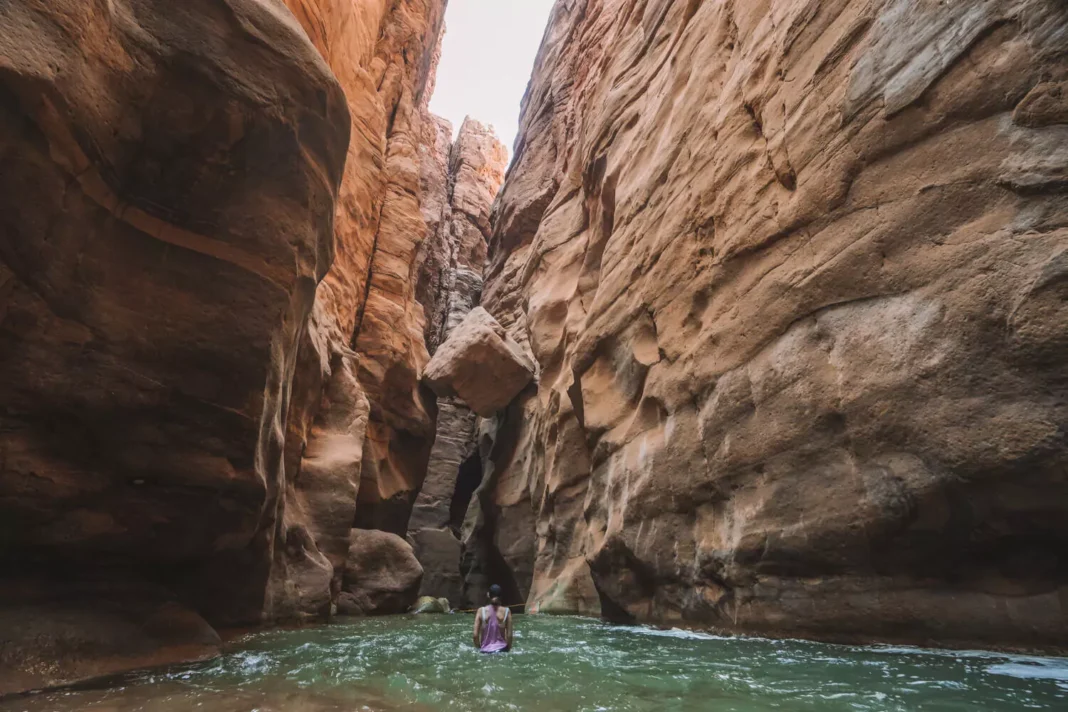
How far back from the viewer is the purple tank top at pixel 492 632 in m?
7.10

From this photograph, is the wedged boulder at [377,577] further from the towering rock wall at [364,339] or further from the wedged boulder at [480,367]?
the wedged boulder at [480,367]

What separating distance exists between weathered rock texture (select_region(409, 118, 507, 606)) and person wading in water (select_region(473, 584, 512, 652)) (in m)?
17.4

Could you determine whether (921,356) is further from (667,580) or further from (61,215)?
(61,215)

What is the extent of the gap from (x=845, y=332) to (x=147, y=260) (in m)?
6.55

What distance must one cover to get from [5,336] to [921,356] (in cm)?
729

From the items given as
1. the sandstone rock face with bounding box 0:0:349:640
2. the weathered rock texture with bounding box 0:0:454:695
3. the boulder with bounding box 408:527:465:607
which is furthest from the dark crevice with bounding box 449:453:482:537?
the sandstone rock face with bounding box 0:0:349:640

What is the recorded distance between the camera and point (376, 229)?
68.3ft

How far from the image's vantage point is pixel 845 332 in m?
5.54

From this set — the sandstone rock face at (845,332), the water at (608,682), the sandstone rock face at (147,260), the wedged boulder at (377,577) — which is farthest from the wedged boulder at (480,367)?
the water at (608,682)

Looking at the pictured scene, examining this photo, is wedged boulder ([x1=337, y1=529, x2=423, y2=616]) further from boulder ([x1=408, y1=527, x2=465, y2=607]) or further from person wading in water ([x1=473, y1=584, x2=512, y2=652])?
boulder ([x1=408, y1=527, x2=465, y2=607])

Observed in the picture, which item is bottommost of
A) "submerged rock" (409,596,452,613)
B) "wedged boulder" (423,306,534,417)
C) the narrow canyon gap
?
"submerged rock" (409,596,452,613)

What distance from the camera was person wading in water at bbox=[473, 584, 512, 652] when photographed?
23.4 feet

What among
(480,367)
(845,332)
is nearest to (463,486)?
(480,367)

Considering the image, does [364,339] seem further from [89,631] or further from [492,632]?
[89,631]
